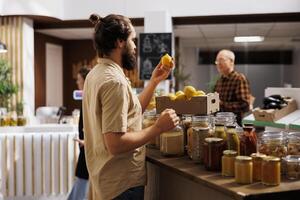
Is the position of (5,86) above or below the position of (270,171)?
above

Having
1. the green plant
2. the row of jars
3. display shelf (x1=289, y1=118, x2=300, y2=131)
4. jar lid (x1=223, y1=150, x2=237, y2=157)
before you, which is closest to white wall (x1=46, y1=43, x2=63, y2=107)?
the green plant

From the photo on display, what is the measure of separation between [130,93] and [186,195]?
0.64 metres

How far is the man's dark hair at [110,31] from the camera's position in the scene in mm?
1938

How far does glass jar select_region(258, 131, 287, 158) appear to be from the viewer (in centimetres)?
196

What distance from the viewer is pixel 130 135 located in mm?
1870

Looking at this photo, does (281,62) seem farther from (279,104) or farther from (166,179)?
(166,179)

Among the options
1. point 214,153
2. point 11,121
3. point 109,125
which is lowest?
point 11,121

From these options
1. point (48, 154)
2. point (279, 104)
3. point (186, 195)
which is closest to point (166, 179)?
point (186, 195)

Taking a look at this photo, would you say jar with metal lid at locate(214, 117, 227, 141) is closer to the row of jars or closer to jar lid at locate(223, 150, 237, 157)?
jar lid at locate(223, 150, 237, 157)

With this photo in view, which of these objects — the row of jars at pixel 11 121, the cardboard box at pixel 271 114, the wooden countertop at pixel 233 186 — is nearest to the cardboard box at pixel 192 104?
the wooden countertop at pixel 233 186

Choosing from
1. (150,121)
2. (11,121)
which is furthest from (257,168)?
(11,121)

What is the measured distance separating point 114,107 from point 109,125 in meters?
0.08

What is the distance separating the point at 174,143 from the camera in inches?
91.3

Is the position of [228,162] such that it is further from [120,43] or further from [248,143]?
[120,43]
